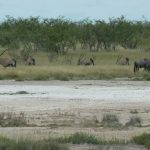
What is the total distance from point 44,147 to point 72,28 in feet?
263

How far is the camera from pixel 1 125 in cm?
1905

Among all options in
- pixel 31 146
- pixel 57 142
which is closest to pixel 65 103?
pixel 57 142

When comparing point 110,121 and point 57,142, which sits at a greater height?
point 57,142

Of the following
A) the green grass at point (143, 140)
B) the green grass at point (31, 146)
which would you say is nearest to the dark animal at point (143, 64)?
the green grass at point (143, 140)

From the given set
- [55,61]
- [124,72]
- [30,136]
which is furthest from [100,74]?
[30,136]

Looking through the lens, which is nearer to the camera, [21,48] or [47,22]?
[21,48]

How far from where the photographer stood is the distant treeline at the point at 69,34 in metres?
78.1

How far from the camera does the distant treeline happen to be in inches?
3076

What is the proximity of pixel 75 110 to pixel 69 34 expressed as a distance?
6001cm

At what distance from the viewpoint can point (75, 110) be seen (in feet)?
78.1

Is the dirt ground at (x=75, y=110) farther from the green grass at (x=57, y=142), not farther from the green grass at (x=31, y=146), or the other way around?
the green grass at (x=31, y=146)

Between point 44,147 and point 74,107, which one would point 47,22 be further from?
point 44,147

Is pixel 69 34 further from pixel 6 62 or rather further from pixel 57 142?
pixel 57 142

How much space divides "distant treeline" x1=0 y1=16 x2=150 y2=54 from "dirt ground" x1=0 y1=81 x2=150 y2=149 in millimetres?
43287
